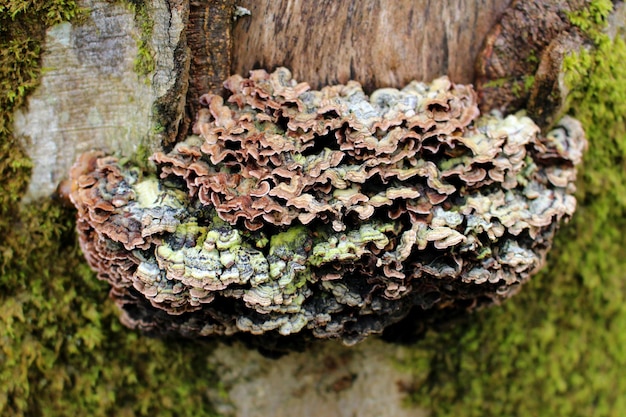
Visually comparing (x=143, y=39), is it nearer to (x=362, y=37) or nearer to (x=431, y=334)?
(x=362, y=37)

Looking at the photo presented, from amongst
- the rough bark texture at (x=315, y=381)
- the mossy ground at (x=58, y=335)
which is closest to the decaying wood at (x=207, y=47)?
the mossy ground at (x=58, y=335)

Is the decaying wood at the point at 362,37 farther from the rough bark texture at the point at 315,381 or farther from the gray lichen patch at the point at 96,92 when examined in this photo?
the rough bark texture at the point at 315,381

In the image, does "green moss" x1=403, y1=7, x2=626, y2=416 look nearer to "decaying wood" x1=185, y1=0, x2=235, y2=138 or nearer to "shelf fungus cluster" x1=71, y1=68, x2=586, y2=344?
"shelf fungus cluster" x1=71, y1=68, x2=586, y2=344

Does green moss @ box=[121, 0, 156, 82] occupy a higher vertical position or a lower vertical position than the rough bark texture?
higher

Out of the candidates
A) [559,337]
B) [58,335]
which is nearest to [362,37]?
[58,335]

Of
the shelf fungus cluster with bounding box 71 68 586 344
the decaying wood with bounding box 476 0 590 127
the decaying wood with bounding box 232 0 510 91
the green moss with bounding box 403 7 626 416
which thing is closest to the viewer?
the shelf fungus cluster with bounding box 71 68 586 344

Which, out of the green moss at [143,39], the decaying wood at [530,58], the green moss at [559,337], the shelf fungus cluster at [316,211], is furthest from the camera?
the green moss at [559,337]

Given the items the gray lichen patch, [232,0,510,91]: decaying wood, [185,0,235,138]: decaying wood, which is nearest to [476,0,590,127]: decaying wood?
[232,0,510,91]: decaying wood
